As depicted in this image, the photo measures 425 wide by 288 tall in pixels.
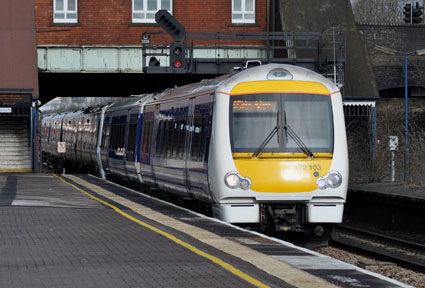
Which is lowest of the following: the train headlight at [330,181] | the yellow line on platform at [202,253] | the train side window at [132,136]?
the yellow line on platform at [202,253]

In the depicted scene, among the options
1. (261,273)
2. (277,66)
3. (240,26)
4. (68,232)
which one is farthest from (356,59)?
(261,273)

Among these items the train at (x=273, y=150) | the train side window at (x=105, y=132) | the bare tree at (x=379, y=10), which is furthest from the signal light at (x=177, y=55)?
the bare tree at (x=379, y=10)

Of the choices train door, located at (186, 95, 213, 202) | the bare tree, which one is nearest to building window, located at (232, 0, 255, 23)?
train door, located at (186, 95, 213, 202)

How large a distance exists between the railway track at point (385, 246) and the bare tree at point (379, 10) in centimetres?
7275

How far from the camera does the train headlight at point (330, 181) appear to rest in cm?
1591

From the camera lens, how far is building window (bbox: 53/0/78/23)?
41.6 m

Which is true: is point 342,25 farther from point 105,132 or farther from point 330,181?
point 330,181

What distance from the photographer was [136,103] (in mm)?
26047

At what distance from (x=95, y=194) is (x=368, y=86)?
741 inches

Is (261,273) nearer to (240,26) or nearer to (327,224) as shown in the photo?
(327,224)

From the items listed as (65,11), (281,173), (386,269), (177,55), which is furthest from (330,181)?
(65,11)

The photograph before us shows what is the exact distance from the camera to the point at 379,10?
94.9 m

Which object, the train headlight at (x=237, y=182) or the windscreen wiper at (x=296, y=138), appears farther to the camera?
the windscreen wiper at (x=296, y=138)

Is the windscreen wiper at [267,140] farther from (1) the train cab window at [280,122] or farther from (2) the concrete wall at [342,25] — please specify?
(2) the concrete wall at [342,25]
